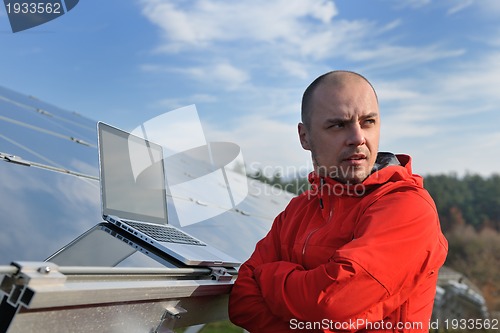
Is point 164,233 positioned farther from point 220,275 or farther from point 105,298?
point 105,298

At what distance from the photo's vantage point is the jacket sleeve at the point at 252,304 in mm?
A: 2098

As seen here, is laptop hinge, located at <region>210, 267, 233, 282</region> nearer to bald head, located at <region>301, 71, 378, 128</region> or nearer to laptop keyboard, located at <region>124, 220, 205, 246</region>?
laptop keyboard, located at <region>124, 220, 205, 246</region>

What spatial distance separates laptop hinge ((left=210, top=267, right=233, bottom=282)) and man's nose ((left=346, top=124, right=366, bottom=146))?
772 mm

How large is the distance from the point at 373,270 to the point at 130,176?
4.10 feet

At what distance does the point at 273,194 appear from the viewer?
7.41 meters

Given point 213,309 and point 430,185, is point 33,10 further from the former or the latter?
point 430,185

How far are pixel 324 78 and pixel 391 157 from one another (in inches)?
16.4

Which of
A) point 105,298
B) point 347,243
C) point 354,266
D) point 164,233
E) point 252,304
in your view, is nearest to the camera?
point 105,298

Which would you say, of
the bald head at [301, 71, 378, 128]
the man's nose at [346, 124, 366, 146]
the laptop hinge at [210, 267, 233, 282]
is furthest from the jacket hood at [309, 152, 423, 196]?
the laptop hinge at [210, 267, 233, 282]

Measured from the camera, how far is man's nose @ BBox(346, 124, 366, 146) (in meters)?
2.04

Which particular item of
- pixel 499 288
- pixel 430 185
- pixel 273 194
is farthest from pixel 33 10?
pixel 430 185

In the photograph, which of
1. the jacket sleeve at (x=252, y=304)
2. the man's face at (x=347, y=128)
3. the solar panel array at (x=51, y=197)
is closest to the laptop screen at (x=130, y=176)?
the solar panel array at (x=51, y=197)

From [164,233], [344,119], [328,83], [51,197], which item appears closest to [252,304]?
[164,233]

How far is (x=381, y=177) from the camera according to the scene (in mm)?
2027
